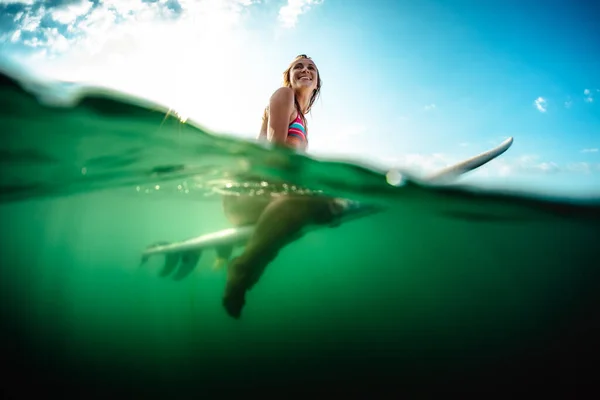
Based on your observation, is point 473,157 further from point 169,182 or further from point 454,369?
point 454,369

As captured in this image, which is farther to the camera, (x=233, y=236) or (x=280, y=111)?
(x=233, y=236)

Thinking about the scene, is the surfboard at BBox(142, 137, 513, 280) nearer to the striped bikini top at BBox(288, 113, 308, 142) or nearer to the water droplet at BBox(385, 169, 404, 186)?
the water droplet at BBox(385, 169, 404, 186)

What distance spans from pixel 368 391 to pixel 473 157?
8.25 meters

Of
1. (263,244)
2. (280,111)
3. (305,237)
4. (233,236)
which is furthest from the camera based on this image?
(305,237)

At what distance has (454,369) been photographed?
1303cm

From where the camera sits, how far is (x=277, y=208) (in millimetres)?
4641

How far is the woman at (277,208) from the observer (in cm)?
417

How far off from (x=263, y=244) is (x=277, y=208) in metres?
0.63

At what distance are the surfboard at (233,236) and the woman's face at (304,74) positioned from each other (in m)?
2.60

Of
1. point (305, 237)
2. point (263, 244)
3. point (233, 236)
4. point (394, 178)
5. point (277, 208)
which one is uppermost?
point (394, 178)

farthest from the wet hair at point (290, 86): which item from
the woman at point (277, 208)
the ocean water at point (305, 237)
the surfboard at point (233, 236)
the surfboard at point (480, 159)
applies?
the surfboard at point (480, 159)

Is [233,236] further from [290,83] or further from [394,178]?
[394,178]

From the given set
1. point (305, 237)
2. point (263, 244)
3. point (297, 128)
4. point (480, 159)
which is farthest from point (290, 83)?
point (305, 237)

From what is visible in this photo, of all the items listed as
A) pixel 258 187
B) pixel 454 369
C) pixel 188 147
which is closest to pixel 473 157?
pixel 258 187
